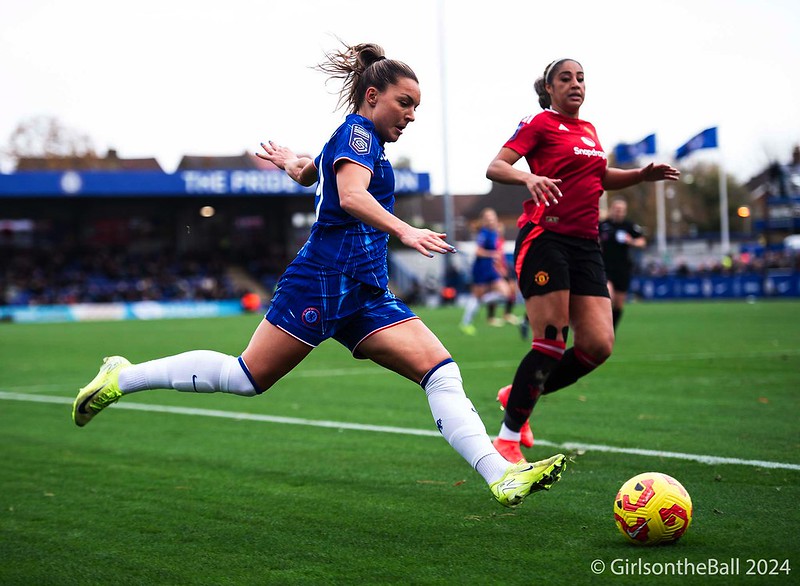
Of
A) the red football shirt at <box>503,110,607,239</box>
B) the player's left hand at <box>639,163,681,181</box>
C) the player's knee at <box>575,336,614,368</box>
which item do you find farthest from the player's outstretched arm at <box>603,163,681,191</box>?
the player's knee at <box>575,336,614,368</box>

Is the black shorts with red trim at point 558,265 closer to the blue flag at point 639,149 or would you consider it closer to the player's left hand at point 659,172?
the player's left hand at point 659,172

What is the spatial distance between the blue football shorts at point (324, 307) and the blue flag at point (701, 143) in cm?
3668

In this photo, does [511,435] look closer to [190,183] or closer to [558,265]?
Result: [558,265]

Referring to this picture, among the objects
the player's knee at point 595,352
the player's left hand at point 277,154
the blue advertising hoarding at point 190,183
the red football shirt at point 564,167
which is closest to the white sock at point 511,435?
the player's knee at point 595,352

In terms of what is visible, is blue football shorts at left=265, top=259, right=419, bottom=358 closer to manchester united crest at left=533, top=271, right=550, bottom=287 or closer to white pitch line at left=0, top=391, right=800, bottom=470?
manchester united crest at left=533, top=271, right=550, bottom=287

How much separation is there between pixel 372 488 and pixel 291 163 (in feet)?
6.27

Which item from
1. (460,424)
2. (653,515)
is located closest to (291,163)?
(460,424)

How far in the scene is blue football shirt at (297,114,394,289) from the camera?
4.52 metres

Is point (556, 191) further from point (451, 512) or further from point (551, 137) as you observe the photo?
point (451, 512)

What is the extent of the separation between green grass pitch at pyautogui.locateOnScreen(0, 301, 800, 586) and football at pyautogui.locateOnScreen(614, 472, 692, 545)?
0.07 meters

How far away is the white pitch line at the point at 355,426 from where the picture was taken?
6.00m

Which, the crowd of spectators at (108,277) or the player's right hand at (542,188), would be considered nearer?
the player's right hand at (542,188)

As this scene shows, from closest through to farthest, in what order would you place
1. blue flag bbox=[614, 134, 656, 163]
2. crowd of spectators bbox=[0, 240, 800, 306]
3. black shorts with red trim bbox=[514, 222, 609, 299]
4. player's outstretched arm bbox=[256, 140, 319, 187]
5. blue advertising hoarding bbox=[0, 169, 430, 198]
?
player's outstretched arm bbox=[256, 140, 319, 187] < black shorts with red trim bbox=[514, 222, 609, 299] < blue flag bbox=[614, 134, 656, 163] < crowd of spectators bbox=[0, 240, 800, 306] < blue advertising hoarding bbox=[0, 169, 430, 198]

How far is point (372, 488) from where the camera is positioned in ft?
18.4
